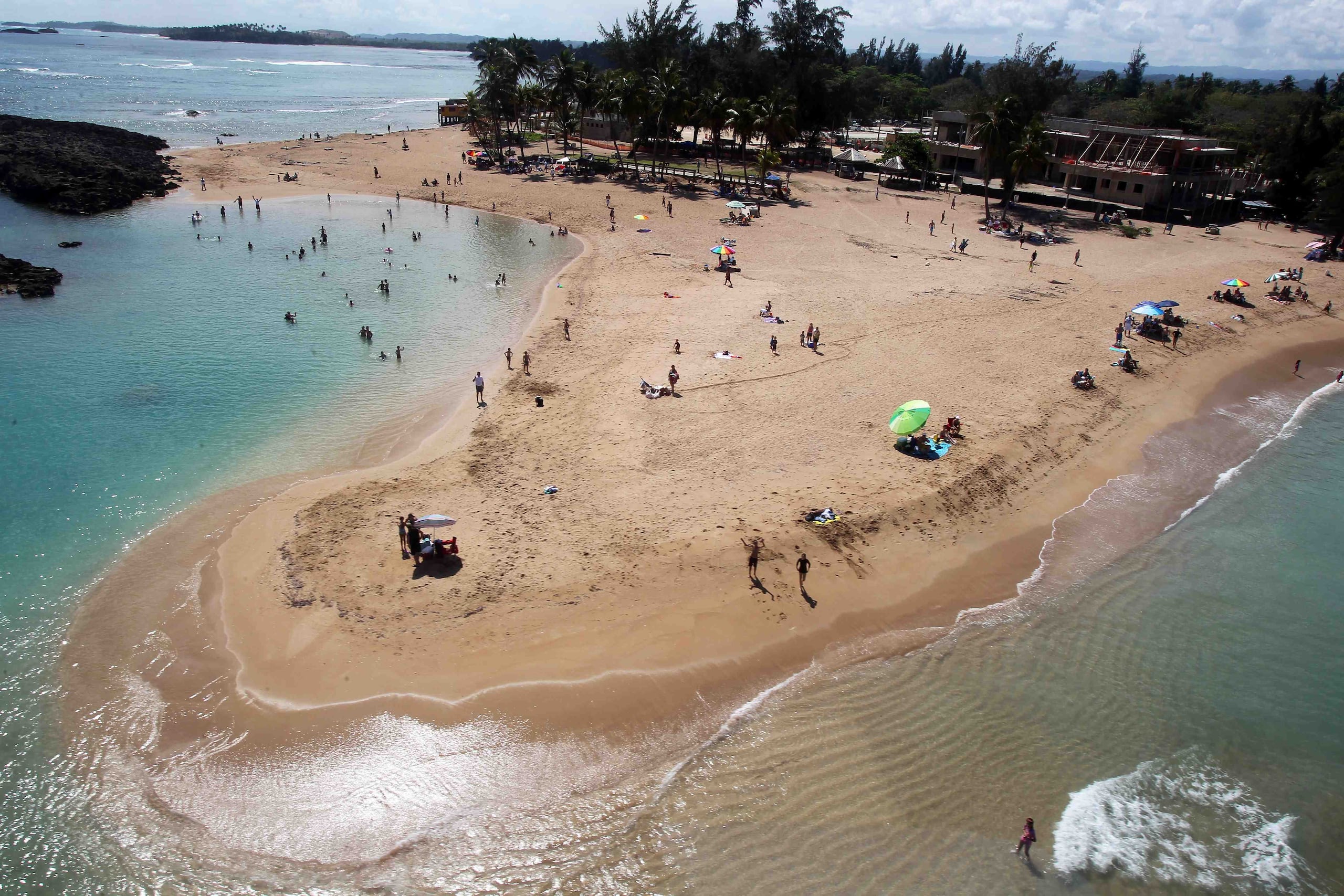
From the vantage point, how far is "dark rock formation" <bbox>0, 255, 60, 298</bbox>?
36.9 metres

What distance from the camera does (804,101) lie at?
235 ft

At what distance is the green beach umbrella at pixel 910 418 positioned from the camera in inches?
881

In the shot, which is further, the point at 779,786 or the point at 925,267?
the point at 925,267

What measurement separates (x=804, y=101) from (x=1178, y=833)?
70903mm

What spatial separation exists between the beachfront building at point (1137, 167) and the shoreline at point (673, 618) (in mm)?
41805

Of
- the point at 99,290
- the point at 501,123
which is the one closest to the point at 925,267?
the point at 99,290

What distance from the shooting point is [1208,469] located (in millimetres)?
24891

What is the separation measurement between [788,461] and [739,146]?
64555mm

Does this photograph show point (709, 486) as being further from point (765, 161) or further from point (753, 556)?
point (765, 161)

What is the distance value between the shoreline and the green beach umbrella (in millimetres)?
2014

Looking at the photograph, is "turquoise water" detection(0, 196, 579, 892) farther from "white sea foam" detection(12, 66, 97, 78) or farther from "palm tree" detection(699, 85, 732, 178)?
"white sea foam" detection(12, 66, 97, 78)

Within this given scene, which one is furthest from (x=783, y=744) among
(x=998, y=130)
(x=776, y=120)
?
(x=776, y=120)

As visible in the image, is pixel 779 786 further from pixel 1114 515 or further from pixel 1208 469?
pixel 1208 469

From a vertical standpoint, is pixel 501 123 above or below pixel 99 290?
above
